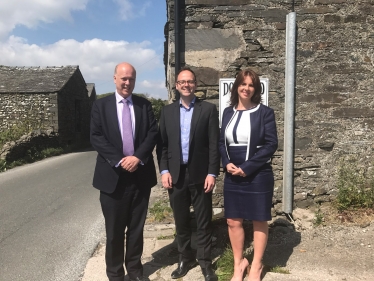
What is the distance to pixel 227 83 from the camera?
13.1 ft

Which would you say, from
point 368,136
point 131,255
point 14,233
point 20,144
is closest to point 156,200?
point 14,233

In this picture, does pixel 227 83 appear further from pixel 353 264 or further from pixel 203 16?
pixel 353 264

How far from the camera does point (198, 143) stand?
2.89m

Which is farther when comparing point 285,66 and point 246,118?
point 285,66

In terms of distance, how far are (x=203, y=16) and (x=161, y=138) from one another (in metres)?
1.84

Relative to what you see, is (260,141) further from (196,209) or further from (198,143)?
(196,209)

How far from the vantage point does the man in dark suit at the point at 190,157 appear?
2.88 metres

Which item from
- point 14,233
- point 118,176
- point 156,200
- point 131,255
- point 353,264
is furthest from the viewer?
point 156,200

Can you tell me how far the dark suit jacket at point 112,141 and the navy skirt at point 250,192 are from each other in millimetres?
728

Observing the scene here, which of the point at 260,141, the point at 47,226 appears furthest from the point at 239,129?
the point at 47,226

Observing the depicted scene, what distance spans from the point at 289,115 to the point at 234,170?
1660 mm

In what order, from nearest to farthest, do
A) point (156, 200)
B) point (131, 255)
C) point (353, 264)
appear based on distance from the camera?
1. point (131, 255)
2. point (353, 264)
3. point (156, 200)

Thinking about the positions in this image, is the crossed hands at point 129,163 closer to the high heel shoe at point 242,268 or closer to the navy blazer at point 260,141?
the navy blazer at point 260,141

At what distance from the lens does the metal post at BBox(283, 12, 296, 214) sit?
3.96 metres
